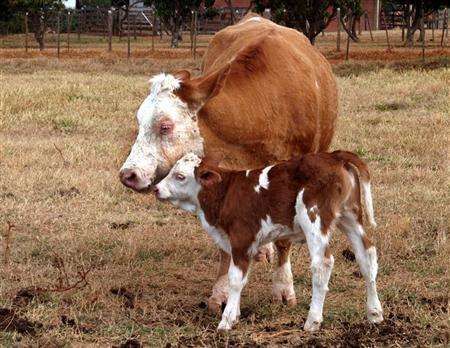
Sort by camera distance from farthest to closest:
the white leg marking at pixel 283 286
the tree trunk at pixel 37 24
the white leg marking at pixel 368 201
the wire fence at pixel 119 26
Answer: the wire fence at pixel 119 26 < the tree trunk at pixel 37 24 < the white leg marking at pixel 283 286 < the white leg marking at pixel 368 201

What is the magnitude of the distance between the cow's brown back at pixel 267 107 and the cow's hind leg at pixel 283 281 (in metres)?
0.64

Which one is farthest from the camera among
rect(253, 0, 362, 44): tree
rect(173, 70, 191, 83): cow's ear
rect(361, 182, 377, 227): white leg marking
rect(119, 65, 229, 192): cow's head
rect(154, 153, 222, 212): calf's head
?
rect(253, 0, 362, 44): tree

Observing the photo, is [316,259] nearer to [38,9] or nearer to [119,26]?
[38,9]

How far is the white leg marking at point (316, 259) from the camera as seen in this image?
5.29 meters

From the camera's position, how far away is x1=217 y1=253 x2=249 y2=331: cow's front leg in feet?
17.9

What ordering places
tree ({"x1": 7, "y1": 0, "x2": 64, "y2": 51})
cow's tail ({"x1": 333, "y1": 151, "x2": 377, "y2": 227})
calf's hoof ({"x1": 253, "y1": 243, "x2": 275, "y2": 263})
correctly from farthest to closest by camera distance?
tree ({"x1": 7, "y1": 0, "x2": 64, "y2": 51}) < calf's hoof ({"x1": 253, "y1": 243, "x2": 275, "y2": 263}) < cow's tail ({"x1": 333, "y1": 151, "x2": 377, "y2": 227})

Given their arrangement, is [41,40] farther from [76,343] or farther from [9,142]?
[76,343]

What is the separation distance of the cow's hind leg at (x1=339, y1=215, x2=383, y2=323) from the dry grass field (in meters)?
0.09

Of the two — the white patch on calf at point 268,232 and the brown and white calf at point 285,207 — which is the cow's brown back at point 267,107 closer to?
the brown and white calf at point 285,207

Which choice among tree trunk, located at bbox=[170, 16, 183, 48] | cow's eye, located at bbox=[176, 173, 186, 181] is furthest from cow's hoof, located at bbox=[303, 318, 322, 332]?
tree trunk, located at bbox=[170, 16, 183, 48]

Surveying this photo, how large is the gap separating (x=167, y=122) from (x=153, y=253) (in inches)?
76.3

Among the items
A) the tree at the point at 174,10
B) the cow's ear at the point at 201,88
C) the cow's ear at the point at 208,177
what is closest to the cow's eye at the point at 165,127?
the cow's ear at the point at 201,88

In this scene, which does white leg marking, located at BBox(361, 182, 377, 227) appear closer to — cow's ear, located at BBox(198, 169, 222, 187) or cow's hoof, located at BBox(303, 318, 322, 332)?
cow's hoof, located at BBox(303, 318, 322, 332)

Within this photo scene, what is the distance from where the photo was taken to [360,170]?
213 inches
